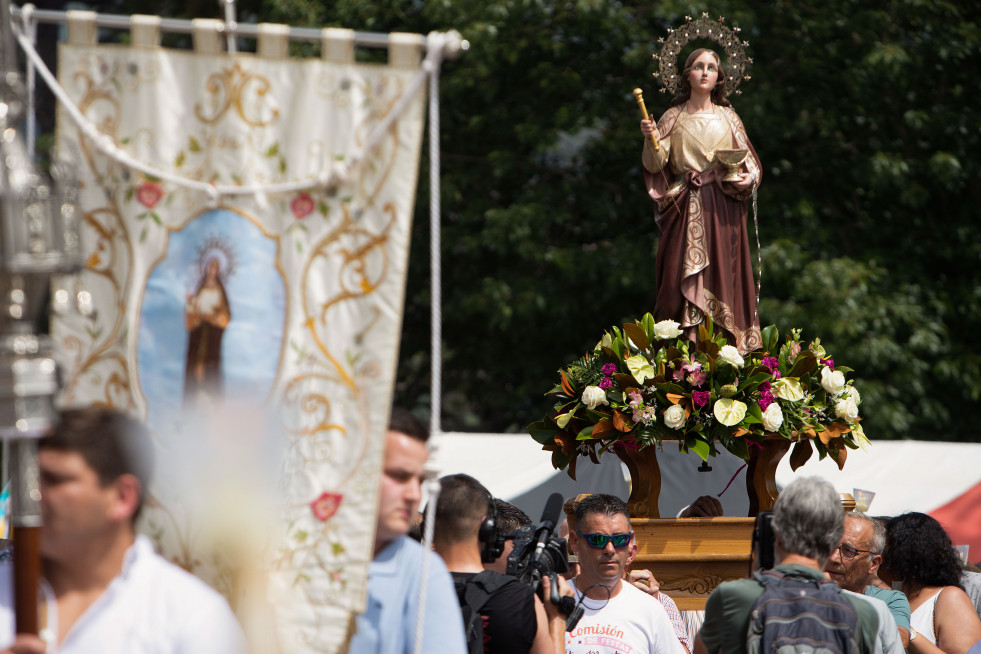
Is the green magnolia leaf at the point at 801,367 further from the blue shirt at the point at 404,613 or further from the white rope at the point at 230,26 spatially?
the white rope at the point at 230,26

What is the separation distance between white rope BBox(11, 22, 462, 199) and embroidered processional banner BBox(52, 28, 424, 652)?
12 mm

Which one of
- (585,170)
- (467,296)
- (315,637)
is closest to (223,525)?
(315,637)

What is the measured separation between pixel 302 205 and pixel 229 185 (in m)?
0.17

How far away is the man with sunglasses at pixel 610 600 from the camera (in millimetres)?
4238

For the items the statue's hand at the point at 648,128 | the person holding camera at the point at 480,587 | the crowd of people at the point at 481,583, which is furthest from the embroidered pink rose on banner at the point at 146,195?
the statue's hand at the point at 648,128

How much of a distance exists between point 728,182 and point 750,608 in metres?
2.83

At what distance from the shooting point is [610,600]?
170 inches

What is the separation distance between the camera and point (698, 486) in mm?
9289

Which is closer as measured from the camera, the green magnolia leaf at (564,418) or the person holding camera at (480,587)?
the person holding camera at (480,587)

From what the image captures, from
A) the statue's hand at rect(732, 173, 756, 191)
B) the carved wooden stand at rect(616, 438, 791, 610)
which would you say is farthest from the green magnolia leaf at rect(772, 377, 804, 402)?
the statue's hand at rect(732, 173, 756, 191)

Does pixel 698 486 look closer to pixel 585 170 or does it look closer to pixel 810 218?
pixel 810 218

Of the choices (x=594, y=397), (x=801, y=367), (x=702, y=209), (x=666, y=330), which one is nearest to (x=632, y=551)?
(x=594, y=397)

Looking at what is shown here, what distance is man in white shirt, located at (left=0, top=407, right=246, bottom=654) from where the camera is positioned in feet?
7.44

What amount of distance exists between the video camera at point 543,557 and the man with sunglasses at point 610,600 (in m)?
0.16
